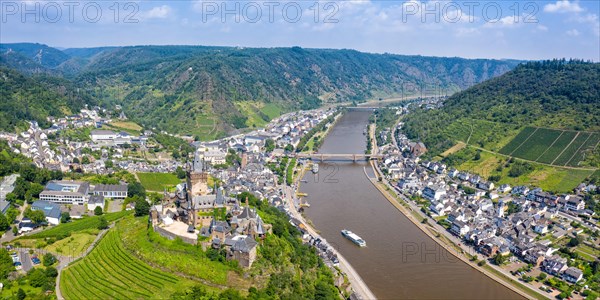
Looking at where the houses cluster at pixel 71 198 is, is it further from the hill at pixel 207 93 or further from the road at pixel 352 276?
the hill at pixel 207 93

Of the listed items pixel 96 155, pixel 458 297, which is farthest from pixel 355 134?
pixel 458 297

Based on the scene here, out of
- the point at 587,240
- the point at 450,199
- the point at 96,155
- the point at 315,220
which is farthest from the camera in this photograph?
the point at 96,155

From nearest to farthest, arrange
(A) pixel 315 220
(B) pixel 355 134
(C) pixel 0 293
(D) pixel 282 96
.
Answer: (C) pixel 0 293 → (A) pixel 315 220 → (B) pixel 355 134 → (D) pixel 282 96

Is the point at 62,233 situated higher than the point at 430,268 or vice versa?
the point at 62,233

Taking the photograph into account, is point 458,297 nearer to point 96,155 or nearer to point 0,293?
point 0,293

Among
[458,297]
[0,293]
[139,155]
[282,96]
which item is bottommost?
[458,297]

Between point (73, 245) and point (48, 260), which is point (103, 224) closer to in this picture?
point (73, 245)

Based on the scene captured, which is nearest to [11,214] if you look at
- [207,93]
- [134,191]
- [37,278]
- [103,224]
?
[103,224]

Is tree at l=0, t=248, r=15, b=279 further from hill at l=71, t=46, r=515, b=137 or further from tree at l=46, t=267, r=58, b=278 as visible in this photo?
hill at l=71, t=46, r=515, b=137
